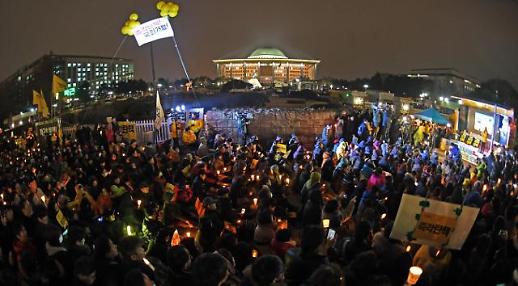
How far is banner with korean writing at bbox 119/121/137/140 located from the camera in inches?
588

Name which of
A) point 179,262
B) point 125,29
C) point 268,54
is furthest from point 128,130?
point 268,54

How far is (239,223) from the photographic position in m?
5.80

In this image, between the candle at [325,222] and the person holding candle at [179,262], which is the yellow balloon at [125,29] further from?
the person holding candle at [179,262]

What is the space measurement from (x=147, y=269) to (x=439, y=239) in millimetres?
2798

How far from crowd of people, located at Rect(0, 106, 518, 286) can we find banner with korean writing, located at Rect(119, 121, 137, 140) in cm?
257

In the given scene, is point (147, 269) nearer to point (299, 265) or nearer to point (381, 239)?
point (299, 265)

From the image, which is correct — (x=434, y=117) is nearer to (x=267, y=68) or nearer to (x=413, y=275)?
(x=413, y=275)

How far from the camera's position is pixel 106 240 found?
3.66m

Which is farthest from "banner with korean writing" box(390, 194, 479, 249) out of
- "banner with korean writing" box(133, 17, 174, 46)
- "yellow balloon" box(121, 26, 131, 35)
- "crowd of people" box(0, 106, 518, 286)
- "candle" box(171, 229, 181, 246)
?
"yellow balloon" box(121, 26, 131, 35)

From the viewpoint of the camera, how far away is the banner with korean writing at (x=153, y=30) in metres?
15.6

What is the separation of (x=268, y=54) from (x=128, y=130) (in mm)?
69110

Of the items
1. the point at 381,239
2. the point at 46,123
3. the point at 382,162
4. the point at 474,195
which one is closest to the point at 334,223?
the point at 381,239

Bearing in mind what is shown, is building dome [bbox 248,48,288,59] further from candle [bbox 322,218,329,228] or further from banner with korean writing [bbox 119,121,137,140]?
candle [bbox 322,218,329,228]

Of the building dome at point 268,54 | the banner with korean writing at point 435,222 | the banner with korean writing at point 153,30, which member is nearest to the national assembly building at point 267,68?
the building dome at point 268,54
